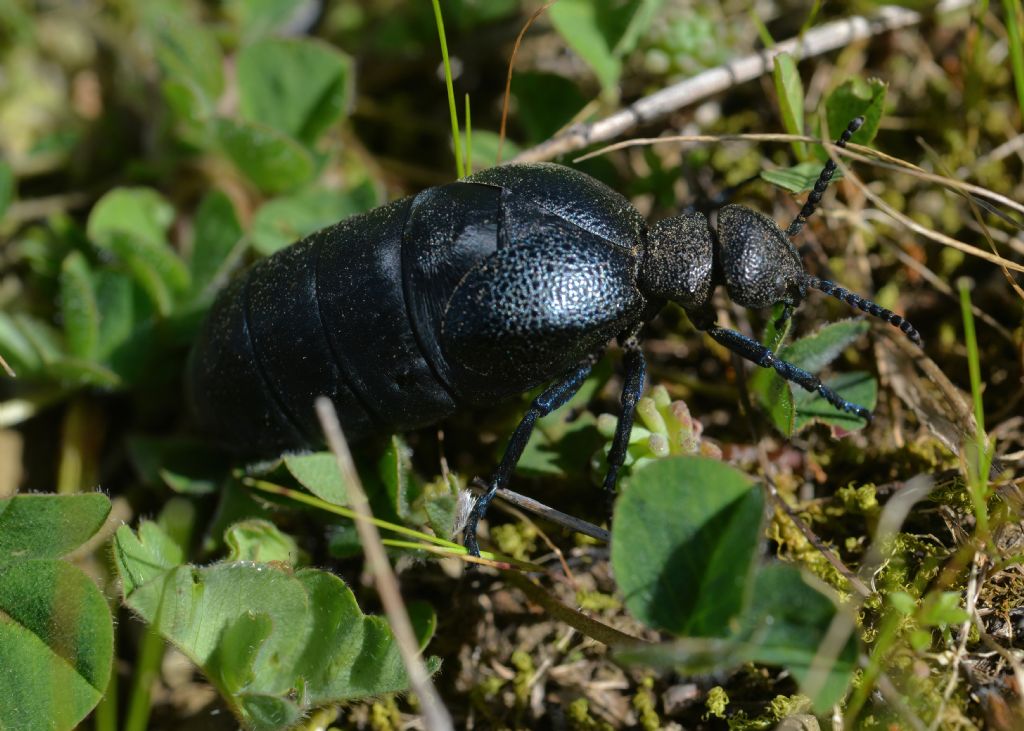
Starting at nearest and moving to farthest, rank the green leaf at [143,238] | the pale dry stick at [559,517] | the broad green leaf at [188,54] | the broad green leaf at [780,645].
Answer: the broad green leaf at [780,645]
the pale dry stick at [559,517]
the green leaf at [143,238]
the broad green leaf at [188,54]

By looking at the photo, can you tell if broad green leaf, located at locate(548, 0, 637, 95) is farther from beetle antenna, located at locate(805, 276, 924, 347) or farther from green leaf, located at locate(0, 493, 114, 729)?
green leaf, located at locate(0, 493, 114, 729)

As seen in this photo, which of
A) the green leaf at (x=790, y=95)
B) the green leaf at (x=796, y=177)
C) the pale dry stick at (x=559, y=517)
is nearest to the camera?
the pale dry stick at (x=559, y=517)

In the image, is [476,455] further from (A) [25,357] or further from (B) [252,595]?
(A) [25,357]

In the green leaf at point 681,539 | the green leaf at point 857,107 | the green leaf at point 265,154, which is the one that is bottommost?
the green leaf at point 681,539

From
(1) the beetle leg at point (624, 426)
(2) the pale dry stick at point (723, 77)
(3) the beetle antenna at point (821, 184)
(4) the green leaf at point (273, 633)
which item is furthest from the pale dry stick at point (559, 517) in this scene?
(2) the pale dry stick at point (723, 77)

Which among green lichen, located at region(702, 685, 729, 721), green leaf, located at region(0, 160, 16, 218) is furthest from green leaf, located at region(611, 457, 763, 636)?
green leaf, located at region(0, 160, 16, 218)

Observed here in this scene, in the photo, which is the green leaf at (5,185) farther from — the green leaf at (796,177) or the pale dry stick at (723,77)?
the green leaf at (796,177)

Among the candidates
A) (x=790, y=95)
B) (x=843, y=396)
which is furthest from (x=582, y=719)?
(x=790, y=95)
